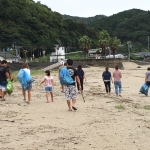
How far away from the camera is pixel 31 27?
87625 mm

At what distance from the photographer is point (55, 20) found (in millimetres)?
98938

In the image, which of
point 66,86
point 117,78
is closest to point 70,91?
point 66,86

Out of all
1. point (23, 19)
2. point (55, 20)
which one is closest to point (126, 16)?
point (55, 20)

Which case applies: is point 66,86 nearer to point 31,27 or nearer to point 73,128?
point 73,128

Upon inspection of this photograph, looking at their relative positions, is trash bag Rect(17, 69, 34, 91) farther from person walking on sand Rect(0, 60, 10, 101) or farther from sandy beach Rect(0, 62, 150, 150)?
sandy beach Rect(0, 62, 150, 150)

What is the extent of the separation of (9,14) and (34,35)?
29.5ft

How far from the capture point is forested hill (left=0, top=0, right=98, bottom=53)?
8056 cm

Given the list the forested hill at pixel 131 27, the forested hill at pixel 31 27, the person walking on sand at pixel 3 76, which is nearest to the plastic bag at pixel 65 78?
the person walking on sand at pixel 3 76

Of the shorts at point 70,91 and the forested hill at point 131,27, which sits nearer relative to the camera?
the shorts at point 70,91

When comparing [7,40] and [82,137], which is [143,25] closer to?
[7,40]

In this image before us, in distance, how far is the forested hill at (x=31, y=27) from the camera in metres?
80.6

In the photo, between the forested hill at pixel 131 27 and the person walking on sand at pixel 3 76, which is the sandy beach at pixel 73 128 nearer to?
the person walking on sand at pixel 3 76

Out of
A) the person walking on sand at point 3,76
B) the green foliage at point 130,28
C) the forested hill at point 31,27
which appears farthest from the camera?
the green foliage at point 130,28

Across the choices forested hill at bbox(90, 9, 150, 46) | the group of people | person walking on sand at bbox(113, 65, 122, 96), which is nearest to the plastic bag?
the group of people
